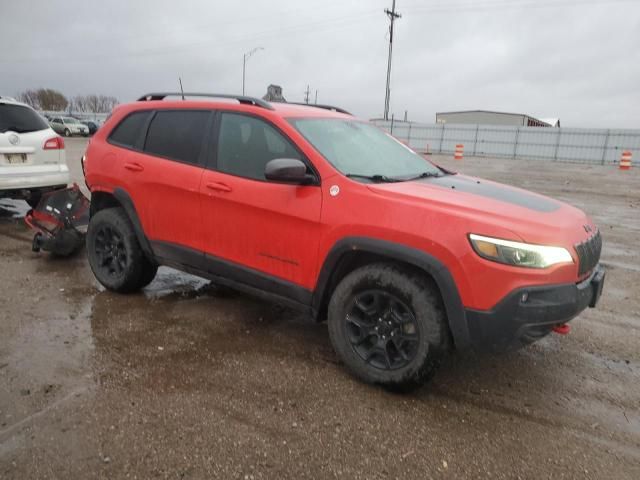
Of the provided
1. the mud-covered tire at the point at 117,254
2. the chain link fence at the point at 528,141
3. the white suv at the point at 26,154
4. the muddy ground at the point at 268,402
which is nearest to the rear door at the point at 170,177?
the mud-covered tire at the point at 117,254

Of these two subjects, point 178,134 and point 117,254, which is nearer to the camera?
point 178,134

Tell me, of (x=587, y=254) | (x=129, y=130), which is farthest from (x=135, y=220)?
(x=587, y=254)

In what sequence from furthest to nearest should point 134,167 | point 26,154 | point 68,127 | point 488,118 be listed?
point 488,118 < point 68,127 < point 26,154 < point 134,167

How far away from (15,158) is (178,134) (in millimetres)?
3982

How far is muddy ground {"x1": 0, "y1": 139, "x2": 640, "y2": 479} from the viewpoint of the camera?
2.47 m

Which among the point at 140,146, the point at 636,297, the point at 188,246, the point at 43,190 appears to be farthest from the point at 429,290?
the point at 43,190

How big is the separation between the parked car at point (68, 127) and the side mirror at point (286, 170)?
128ft

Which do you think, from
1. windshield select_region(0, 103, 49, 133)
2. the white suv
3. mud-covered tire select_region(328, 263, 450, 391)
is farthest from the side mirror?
windshield select_region(0, 103, 49, 133)

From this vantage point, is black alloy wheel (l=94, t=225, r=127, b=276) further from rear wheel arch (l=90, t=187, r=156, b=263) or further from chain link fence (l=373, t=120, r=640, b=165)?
chain link fence (l=373, t=120, r=640, b=165)

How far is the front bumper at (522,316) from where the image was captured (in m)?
2.63

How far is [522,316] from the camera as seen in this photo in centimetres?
263

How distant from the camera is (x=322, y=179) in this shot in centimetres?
322

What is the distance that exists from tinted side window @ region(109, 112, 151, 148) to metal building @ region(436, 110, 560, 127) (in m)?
53.4

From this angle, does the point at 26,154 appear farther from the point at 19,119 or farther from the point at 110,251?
the point at 110,251
